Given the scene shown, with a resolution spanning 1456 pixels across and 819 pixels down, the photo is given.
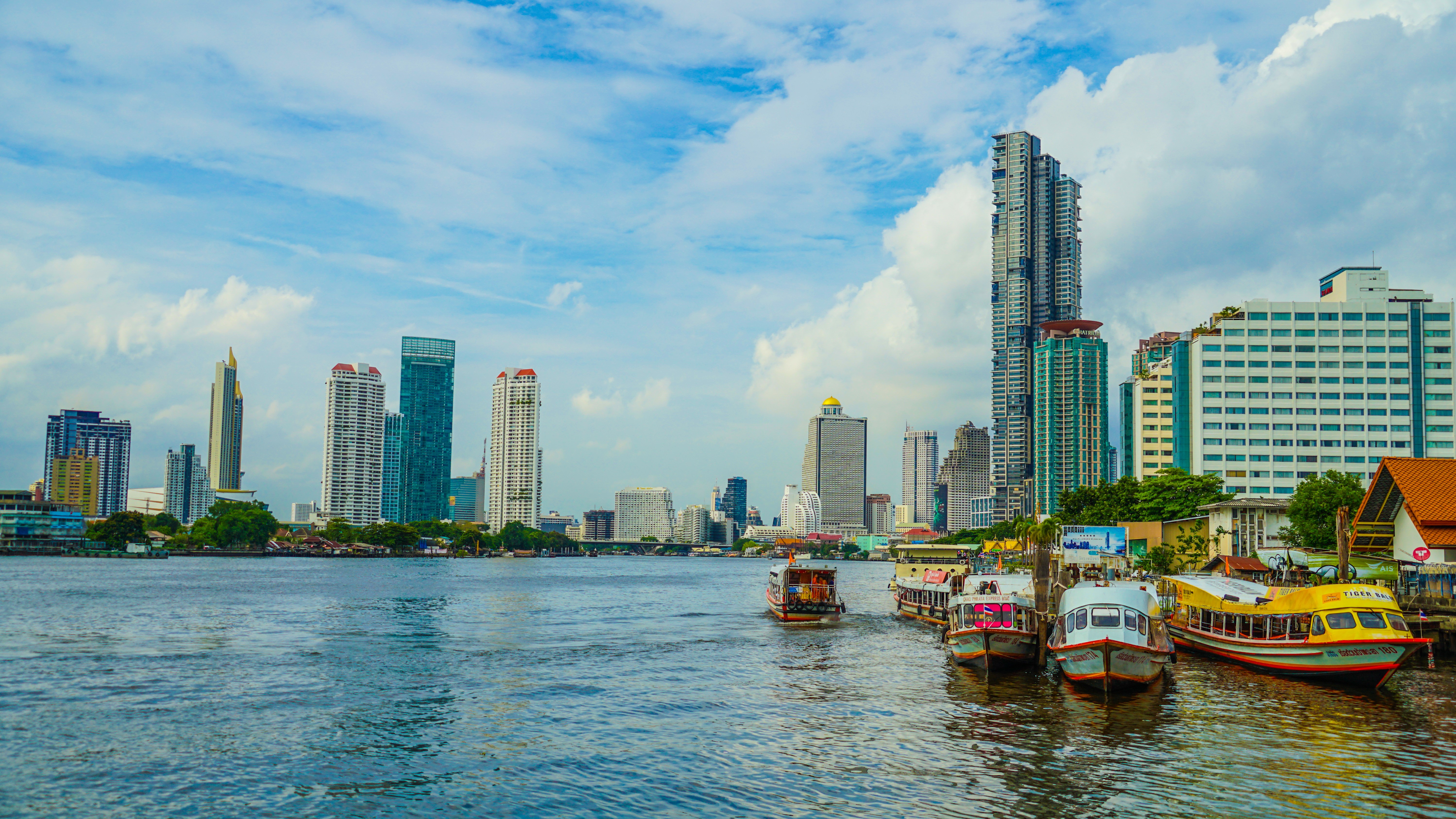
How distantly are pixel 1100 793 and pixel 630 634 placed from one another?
48336mm

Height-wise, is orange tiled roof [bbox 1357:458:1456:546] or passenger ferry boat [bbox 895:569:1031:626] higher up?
orange tiled roof [bbox 1357:458:1456:546]

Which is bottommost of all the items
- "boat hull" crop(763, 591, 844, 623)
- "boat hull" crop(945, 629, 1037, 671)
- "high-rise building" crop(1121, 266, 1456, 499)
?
"boat hull" crop(763, 591, 844, 623)

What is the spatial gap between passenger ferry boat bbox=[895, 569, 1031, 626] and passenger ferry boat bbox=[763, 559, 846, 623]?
27.1ft

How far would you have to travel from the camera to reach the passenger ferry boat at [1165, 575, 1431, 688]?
42.8m

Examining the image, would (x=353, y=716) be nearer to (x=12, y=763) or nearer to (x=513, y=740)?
(x=513, y=740)

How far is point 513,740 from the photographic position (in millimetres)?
35375

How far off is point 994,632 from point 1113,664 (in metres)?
7.51

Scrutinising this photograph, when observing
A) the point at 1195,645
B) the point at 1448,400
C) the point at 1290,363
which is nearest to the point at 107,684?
the point at 1195,645

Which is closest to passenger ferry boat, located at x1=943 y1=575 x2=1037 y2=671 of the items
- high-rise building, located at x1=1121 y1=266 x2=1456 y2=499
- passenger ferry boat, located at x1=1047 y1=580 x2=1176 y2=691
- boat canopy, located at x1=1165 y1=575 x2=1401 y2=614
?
passenger ferry boat, located at x1=1047 y1=580 x2=1176 y2=691

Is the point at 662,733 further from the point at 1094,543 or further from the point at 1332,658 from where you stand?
the point at 1094,543

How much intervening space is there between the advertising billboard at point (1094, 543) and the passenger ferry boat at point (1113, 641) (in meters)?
48.5

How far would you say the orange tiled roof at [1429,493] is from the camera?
64.1 meters

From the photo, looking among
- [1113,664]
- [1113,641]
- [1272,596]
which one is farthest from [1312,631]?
[1113,641]

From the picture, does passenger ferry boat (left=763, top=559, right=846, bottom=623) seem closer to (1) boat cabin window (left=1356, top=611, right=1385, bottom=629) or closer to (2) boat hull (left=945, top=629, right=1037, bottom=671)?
(2) boat hull (left=945, top=629, right=1037, bottom=671)
